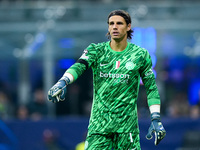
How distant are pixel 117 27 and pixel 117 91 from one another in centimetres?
73

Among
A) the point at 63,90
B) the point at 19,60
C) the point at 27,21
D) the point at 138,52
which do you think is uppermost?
the point at 27,21

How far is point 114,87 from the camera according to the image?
5.71 m

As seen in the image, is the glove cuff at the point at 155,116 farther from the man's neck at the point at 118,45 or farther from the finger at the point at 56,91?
the finger at the point at 56,91

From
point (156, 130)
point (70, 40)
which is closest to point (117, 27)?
point (156, 130)

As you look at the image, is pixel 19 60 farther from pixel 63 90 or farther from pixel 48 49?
pixel 63 90

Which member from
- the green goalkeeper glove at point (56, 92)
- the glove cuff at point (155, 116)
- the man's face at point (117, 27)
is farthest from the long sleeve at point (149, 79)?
the green goalkeeper glove at point (56, 92)

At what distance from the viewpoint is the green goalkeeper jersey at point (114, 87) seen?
224 inches

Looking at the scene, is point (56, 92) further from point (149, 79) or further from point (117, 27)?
point (149, 79)

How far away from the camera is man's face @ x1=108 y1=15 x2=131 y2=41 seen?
5738mm

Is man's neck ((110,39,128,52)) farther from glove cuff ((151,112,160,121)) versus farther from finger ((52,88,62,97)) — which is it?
finger ((52,88,62,97))

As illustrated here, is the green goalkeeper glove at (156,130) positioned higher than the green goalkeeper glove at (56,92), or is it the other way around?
the green goalkeeper glove at (56,92)

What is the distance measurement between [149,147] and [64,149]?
205 centimetres

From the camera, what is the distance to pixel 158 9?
47.0ft

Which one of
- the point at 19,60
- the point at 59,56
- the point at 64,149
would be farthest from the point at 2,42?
the point at 64,149
